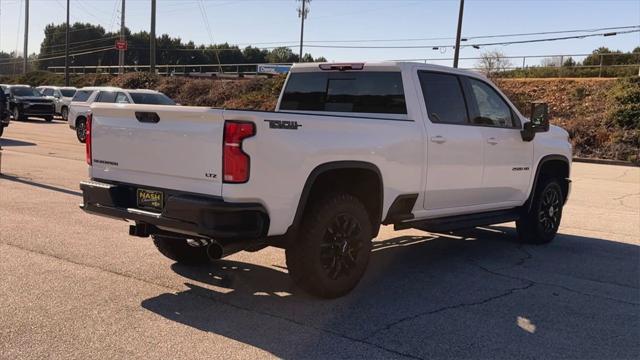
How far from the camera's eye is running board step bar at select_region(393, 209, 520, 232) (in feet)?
20.4

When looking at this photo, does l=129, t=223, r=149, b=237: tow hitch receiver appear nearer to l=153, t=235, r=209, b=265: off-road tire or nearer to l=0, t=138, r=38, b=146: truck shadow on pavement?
l=153, t=235, r=209, b=265: off-road tire

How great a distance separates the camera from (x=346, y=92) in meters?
6.64

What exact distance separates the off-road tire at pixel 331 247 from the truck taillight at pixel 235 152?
2.71 ft

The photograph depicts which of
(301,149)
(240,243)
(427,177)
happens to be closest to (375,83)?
(427,177)

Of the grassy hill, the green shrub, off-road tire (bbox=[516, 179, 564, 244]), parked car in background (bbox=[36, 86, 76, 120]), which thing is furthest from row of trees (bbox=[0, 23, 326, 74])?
off-road tire (bbox=[516, 179, 564, 244])

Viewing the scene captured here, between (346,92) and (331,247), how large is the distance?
2.03 meters

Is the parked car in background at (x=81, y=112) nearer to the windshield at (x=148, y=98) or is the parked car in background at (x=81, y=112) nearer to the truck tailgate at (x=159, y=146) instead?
the windshield at (x=148, y=98)

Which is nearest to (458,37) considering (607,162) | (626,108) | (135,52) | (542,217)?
(626,108)

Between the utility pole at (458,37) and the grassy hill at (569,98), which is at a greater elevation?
the utility pole at (458,37)

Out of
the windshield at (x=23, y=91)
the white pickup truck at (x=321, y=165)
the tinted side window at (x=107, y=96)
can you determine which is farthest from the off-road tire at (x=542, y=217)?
the windshield at (x=23, y=91)

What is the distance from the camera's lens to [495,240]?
8.34m

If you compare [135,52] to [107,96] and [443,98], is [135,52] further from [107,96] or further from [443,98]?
[443,98]

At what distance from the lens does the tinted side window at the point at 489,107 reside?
22.9ft

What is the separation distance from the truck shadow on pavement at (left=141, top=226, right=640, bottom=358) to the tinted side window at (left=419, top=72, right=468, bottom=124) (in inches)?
62.7
